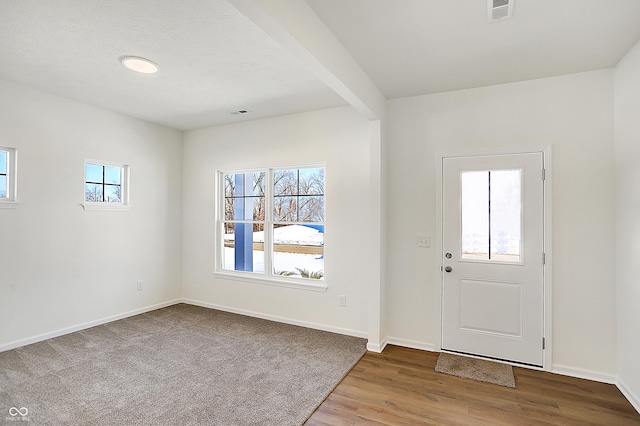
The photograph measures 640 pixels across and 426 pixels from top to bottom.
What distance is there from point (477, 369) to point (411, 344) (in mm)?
693

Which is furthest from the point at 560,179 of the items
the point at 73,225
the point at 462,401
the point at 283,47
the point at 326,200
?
the point at 73,225

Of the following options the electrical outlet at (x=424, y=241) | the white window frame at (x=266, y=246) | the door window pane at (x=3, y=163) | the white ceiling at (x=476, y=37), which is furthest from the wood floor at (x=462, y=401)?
the door window pane at (x=3, y=163)

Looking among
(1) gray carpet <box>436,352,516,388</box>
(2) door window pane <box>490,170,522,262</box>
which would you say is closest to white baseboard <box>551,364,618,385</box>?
(1) gray carpet <box>436,352,516,388</box>

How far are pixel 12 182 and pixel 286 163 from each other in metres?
2.92

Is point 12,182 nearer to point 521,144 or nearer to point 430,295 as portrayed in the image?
point 430,295

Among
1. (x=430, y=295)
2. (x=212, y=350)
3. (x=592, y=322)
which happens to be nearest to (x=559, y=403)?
(x=592, y=322)

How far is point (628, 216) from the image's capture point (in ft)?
8.35

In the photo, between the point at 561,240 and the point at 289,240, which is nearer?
the point at 561,240

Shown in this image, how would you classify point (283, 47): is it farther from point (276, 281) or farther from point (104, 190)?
point (104, 190)

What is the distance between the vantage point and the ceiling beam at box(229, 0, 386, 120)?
1656 mm

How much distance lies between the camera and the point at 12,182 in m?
3.38

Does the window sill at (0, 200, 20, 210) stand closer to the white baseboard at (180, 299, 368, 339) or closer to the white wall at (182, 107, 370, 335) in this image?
the white wall at (182, 107, 370, 335)

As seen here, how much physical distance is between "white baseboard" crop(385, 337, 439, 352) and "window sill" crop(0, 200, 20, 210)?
4.15m

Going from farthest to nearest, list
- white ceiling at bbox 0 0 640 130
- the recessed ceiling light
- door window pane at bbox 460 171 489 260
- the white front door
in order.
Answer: door window pane at bbox 460 171 489 260, the white front door, the recessed ceiling light, white ceiling at bbox 0 0 640 130
